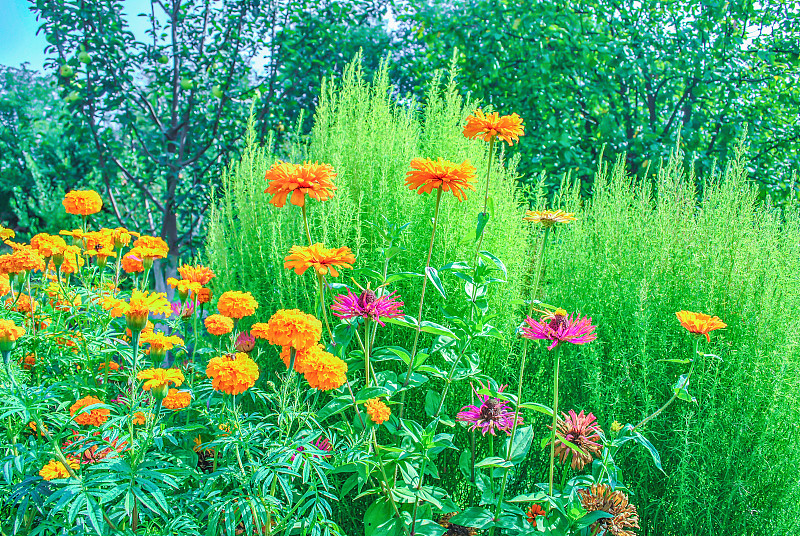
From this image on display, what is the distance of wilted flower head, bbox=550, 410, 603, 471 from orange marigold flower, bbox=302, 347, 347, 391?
0.68 m

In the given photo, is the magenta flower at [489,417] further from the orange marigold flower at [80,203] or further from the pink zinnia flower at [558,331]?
the orange marigold flower at [80,203]

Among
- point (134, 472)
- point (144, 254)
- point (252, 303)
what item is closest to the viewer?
point (134, 472)

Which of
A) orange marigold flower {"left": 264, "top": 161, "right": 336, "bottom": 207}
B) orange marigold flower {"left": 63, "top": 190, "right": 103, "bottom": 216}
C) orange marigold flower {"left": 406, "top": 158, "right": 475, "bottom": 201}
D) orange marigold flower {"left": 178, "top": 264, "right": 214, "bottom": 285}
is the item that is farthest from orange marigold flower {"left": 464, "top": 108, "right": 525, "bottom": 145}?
orange marigold flower {"left": 63, "top": 190, "right": 103, "bottom": 216}

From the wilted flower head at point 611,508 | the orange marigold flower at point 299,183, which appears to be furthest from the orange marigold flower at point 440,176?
the wilted flower head at point 611,508

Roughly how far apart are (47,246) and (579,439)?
1838 mm

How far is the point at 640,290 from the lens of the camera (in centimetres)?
201

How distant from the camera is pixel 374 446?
1.49 metres

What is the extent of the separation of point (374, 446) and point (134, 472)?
0.60 meters

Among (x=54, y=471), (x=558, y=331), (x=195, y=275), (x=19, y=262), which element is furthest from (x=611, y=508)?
(x=19, y=262)

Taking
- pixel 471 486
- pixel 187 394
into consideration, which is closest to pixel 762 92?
pixel 471 486

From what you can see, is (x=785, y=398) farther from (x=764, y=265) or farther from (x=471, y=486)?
(x=471, y=486)

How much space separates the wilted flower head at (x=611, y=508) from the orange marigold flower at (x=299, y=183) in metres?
1.10

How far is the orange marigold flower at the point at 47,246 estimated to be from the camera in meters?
1.84

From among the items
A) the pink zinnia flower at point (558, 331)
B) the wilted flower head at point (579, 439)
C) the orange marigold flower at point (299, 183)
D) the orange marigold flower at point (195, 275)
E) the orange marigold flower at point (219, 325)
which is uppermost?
the orange marigold flower at point (299, 183)
